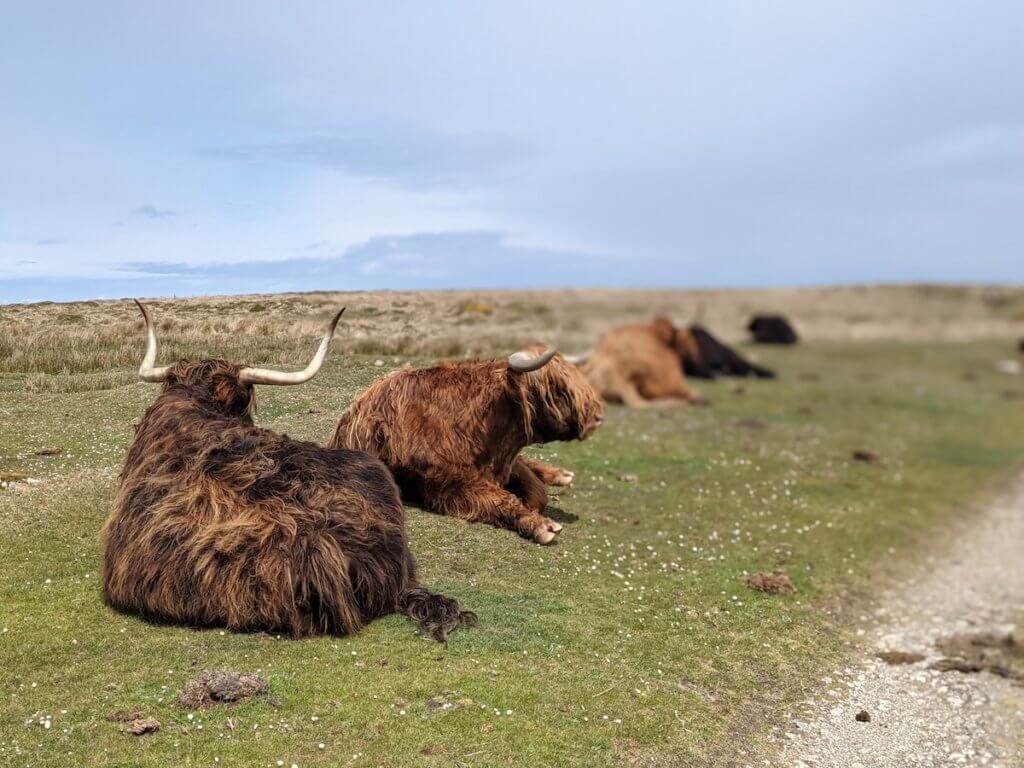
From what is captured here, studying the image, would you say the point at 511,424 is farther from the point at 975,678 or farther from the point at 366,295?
the point at 975,678

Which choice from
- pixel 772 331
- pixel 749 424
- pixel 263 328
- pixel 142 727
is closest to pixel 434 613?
pixel 142 727

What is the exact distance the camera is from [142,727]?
17.0 feet

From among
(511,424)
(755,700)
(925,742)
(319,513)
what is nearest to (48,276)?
(319,513)

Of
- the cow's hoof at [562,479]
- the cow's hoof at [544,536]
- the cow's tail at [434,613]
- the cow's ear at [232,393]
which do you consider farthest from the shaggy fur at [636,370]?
the cow's tail at [434,613]

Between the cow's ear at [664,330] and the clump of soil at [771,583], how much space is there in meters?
12.4

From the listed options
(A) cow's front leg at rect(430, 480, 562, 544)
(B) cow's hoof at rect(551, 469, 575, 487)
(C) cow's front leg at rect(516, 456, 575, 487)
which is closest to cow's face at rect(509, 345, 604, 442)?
(A) cow's front leg at rect(430, 480, 562, 544)

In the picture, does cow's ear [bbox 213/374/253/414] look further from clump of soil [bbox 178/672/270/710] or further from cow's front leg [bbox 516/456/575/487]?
cow's front leg [bbox 516/456/575/487]

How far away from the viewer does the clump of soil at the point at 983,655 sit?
8.12 meters

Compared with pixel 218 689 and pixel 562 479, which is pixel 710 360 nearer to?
pixel 562 479

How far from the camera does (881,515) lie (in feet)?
40.7

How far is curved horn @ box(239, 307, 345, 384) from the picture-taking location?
737cm

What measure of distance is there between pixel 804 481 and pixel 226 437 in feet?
29.1

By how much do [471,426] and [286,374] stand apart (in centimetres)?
198

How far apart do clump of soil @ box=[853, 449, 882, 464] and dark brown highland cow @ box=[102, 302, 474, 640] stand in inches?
410
